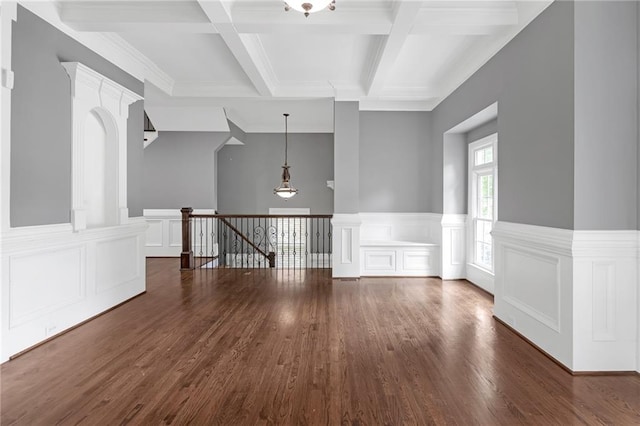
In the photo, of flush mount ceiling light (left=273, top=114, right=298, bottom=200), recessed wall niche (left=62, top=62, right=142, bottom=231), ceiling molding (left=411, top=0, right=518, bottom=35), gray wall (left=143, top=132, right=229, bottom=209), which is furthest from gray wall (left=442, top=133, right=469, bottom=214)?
gray wall (left=143, top=132, right=229, bottom=209)

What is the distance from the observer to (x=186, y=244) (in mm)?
6984

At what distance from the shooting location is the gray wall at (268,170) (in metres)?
9.92

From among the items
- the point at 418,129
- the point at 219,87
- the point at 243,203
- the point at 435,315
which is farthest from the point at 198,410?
the point at 243,203

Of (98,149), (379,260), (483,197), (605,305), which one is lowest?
(379,260)

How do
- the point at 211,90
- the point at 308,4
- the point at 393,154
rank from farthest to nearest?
the point at 393,154
the point at 211,90
the point at 308,4

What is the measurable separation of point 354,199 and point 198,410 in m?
4.25

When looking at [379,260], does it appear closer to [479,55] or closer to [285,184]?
[285,184]

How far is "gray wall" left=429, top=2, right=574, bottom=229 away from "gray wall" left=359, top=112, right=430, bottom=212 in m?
2.07

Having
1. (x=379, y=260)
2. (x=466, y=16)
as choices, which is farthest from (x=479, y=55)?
(x=379, y=260)

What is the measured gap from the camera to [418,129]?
6.36 m

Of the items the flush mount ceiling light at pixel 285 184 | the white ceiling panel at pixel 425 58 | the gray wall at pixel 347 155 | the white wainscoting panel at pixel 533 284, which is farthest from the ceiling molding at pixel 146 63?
the white wainscoting panel at pixel 533 284

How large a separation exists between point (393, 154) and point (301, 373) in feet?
15.1

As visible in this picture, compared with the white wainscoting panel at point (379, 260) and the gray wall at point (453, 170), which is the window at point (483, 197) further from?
the white wainscoting panel at point (379, 260)

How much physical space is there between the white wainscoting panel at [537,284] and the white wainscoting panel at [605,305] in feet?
0.21
